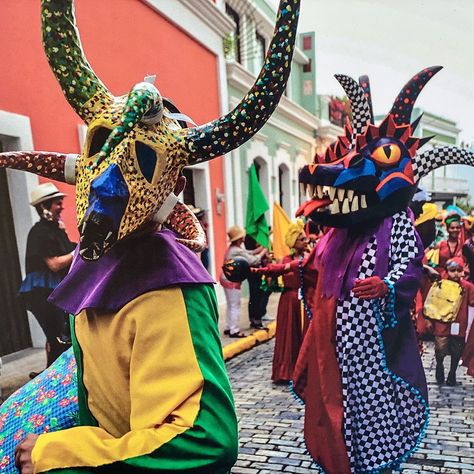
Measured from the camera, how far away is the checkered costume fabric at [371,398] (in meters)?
2.68

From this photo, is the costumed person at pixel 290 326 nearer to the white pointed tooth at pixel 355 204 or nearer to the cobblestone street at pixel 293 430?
the cobblestone street at pixel 293 430

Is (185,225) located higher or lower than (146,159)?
lower

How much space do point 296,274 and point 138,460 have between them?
246cm

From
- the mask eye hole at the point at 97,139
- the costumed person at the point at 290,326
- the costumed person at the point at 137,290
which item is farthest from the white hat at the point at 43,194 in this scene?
the mask eye hole at the point at 97,139

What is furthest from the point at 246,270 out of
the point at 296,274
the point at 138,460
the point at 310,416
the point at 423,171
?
the point at 138,460

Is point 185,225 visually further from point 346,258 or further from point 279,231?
point 279,231

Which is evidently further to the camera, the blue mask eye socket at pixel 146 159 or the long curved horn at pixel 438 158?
the long curved horn at pixel 438 158

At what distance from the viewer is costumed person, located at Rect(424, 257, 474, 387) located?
4969 millimetres

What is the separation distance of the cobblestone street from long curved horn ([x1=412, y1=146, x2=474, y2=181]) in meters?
1.97

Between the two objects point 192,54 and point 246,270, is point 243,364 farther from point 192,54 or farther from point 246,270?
point 192,54

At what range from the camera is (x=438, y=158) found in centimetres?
301

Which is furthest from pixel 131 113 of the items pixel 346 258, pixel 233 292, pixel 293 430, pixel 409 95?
pixel 233 292

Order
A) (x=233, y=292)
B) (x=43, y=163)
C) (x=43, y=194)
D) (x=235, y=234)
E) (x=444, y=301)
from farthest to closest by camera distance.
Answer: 1. (x=233, y=292)
2. (x=235, y=234)
3. (x=444, y=301)
4. (x=43, y=194)
5. (x=43, y=163)

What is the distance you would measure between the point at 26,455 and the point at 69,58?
2.87ft
